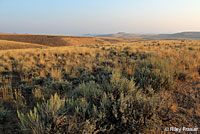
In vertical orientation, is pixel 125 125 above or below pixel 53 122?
below

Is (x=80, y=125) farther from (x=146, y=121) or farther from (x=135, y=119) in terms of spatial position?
(x=146, y=121)

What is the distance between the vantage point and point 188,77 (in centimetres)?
425

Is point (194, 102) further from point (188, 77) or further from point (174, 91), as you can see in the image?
point (188, 77)

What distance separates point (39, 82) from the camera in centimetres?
469

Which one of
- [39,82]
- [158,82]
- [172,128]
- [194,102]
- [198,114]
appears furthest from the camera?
[39,82]

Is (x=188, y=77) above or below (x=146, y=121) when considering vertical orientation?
above

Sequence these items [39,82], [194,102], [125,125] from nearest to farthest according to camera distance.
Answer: [125,125]
[194,102]
[39,82]

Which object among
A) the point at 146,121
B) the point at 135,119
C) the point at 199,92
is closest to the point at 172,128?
the point at 146,121

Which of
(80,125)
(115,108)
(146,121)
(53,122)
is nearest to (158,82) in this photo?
(146,121)

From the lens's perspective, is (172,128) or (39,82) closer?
(172,128)

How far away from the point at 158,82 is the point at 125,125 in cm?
210

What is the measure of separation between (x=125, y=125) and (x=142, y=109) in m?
0.43

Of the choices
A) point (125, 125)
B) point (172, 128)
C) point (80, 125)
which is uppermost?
point (80, 125)

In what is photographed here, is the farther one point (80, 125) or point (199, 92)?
point (199, 92)
